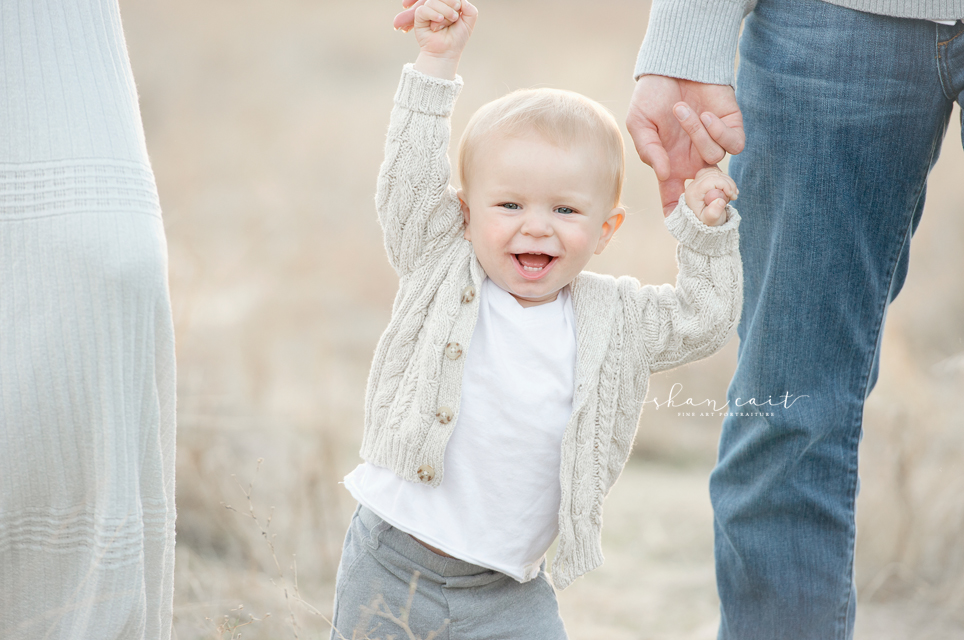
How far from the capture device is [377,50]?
9.39 meters

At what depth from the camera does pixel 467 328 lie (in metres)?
1.51

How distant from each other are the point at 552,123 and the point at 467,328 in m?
0.38

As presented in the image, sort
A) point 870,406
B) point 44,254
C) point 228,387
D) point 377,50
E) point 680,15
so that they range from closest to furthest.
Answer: point 44,254
point 680,15
point 870,406
point 228,387
point 377,50

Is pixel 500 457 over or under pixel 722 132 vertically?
under

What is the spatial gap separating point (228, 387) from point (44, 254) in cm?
235

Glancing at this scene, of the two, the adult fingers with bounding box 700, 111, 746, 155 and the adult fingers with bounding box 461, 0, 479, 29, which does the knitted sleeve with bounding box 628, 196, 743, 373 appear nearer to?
the adult fingers with bounding box 700, 111, 746, 155

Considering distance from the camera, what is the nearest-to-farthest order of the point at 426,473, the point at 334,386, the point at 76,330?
the point at 76,330 → the point at 426,473 → the point at 334,386

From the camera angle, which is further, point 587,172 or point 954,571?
point 954,571

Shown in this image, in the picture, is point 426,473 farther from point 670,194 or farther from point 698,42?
point 698,42

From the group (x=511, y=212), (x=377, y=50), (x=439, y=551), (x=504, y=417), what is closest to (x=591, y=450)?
(x=504, y=417)

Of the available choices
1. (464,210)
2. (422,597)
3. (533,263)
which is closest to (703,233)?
(533,263)

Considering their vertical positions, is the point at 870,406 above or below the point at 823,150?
below

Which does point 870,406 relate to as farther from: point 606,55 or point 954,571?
point 606,55

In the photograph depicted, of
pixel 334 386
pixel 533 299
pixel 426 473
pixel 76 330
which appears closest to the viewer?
pixel 76 330
